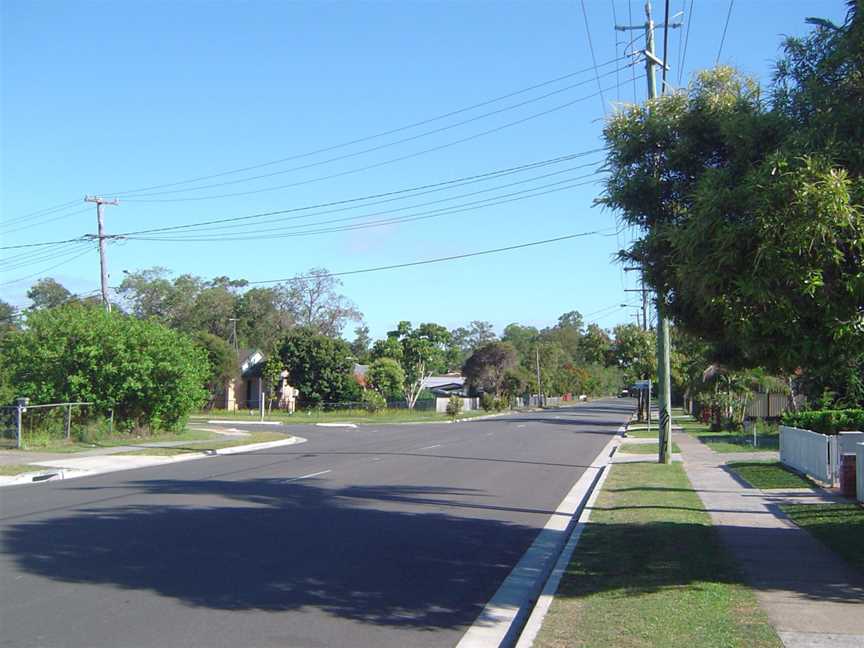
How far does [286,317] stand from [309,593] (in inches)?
3577

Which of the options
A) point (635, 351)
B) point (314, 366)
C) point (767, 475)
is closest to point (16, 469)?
point (767, 475)

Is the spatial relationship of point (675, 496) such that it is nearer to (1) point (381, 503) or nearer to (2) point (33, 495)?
(1) point (381, 503)

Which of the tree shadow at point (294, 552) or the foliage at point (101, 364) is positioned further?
the foliage at point (101, 364)

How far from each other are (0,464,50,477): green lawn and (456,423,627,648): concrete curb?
12543 millimetres

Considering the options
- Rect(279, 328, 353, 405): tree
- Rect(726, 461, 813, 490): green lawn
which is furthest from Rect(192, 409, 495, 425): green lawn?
Rect(726, 461, 813, 490): green lawn

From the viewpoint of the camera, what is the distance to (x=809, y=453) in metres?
18.3

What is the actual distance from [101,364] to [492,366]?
2336 inches

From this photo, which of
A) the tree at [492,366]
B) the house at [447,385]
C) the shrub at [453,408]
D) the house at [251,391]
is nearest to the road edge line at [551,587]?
the shrub at [453,408]

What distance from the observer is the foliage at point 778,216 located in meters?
6.70

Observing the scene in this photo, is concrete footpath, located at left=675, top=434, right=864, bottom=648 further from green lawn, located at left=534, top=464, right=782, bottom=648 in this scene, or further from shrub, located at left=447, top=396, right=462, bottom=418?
shrub, located at left=447, top=396, right=462, bottom=418

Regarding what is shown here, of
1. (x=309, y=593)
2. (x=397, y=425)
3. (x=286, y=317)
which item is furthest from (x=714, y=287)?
(x=286, y=317)

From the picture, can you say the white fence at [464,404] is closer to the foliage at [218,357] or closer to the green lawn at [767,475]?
the foliage at [218,357]

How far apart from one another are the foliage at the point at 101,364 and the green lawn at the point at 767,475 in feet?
65.8

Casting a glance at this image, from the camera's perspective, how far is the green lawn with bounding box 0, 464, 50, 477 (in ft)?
63.1
